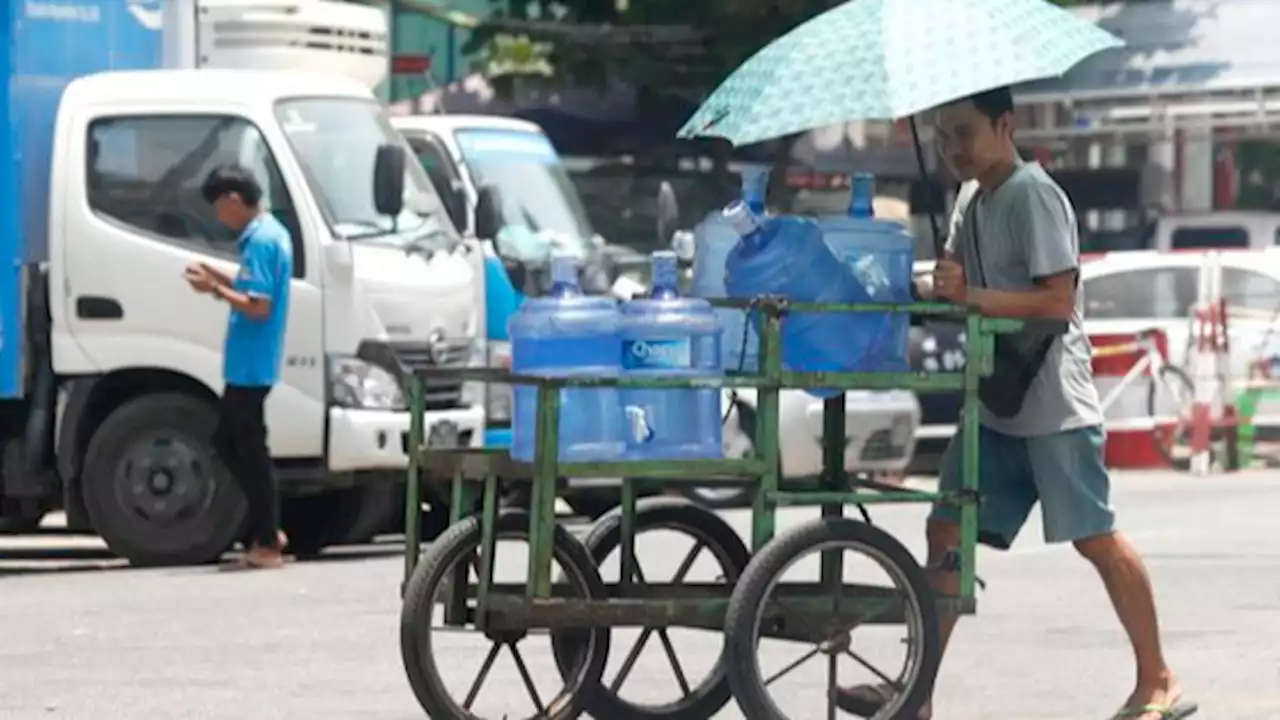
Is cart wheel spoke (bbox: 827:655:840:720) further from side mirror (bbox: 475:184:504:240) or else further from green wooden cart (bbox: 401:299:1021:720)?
side mirror (bbox: 475:184:504:240)

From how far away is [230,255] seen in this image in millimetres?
14000

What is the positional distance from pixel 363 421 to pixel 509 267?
88.8 inches

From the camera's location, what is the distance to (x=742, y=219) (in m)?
7.82

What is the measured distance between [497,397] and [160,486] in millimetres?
1981

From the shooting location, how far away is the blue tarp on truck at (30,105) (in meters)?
13.7

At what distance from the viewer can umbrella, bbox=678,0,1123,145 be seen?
302 inches

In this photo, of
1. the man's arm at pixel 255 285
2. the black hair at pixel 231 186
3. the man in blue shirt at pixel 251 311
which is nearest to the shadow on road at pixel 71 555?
the man in blue shirt at pixel 251 311

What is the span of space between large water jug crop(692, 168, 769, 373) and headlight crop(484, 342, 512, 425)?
6.95 meters

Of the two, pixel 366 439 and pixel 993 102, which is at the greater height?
pixel 993 102

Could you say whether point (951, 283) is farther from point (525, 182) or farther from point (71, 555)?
point (525, 182)

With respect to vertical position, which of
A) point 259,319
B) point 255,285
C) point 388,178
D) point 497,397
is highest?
point 388,178

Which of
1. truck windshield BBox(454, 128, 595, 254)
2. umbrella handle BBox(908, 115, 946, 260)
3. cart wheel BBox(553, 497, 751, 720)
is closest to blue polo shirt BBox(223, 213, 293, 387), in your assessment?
truck windshield BBox(454, 128, 595, 254)

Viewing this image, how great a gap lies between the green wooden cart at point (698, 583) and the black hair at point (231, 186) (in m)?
5.60

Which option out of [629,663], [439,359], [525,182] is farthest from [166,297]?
[629,663]
